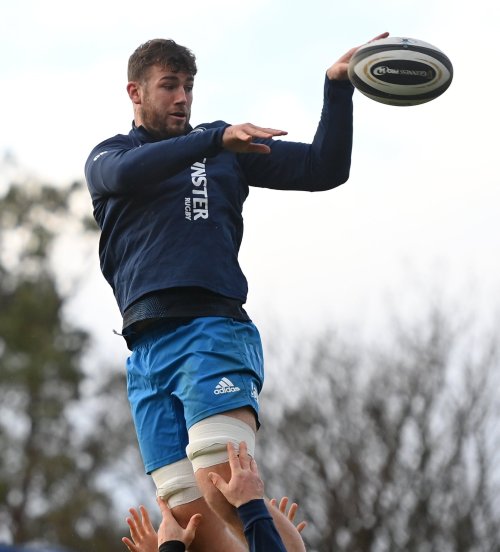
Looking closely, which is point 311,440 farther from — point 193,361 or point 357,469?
point 193,361

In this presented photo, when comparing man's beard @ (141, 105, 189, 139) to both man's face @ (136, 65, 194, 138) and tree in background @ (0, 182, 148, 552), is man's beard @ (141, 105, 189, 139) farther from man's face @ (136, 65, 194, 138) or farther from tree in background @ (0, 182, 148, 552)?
tree in background @ (0, 182, 148, 552)

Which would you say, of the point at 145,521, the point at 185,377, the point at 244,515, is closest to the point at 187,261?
the point at 185,377

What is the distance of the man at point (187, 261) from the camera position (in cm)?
507

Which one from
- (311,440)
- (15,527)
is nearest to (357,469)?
(311,440)

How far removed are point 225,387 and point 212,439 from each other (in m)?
0.23

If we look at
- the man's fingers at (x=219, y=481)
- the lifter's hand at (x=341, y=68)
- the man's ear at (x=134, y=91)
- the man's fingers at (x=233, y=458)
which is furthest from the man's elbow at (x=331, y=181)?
the man's fingers at (x=219, y=481)

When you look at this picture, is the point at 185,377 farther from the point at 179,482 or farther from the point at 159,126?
the point at 159,126

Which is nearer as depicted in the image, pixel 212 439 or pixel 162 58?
pixel 212 439

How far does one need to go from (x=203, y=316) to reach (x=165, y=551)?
102 centimetres

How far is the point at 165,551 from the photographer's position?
5.29m

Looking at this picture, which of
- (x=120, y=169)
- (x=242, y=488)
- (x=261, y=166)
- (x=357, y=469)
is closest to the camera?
(x=242, y=488)

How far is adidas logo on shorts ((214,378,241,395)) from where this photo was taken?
507 cm

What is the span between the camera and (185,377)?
16.9ft

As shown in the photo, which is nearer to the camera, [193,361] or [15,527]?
[193,361]
